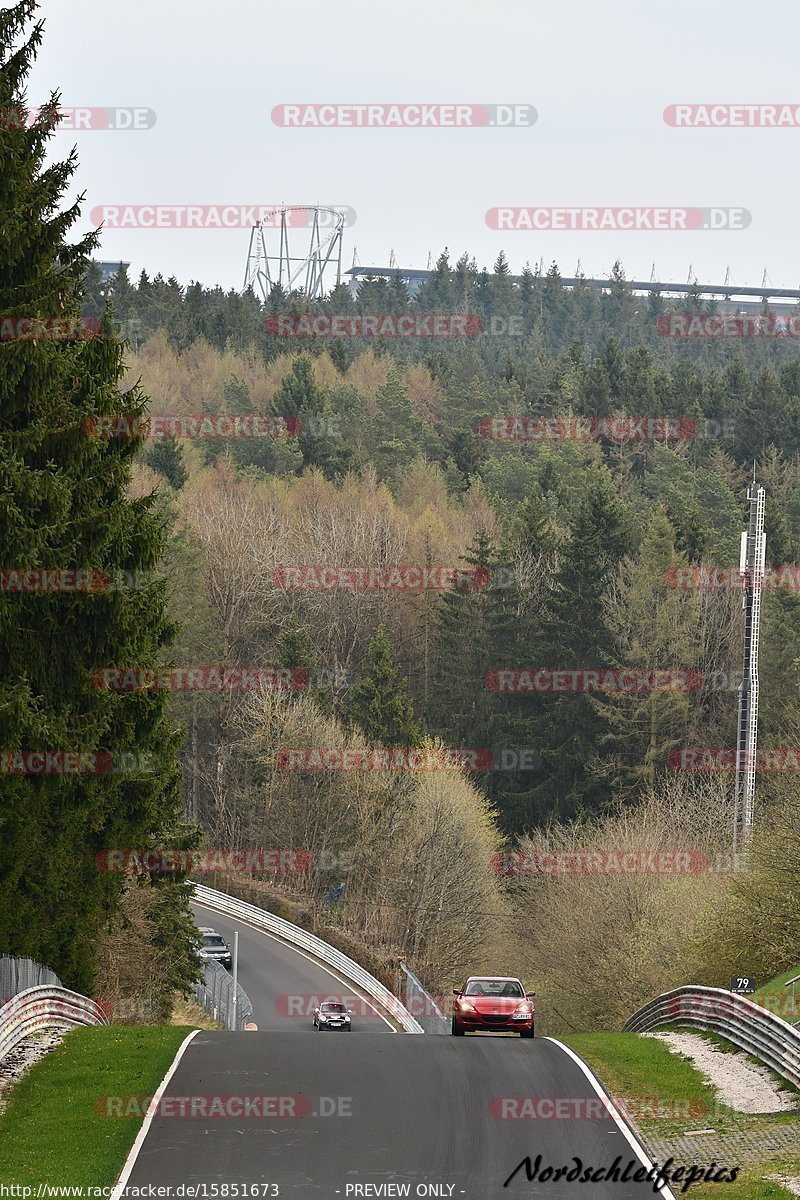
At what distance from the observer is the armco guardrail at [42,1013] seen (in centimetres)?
2075

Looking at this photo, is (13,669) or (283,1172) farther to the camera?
(13,669)

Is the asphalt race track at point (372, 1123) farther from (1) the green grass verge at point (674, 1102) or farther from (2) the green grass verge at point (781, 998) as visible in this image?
(2) the green grass verge at point (781, 998)

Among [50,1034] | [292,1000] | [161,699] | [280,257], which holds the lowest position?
[292,1000]

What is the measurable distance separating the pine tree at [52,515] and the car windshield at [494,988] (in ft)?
28.4

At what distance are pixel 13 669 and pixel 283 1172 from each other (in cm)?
649

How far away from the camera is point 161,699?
2391 centimetres

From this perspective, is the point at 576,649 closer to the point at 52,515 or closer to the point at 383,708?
the point at 383,708

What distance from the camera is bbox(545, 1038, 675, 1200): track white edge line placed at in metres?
16.2

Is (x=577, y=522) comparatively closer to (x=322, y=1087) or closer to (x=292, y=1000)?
(x=292, y=1000)

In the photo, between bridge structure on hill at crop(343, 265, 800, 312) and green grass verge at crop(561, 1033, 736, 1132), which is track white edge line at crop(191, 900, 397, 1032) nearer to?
green grass verge at crop(561, 1033, 736, 1132)

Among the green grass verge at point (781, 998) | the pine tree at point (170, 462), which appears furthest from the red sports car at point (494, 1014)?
the pine tree at point (170, 462)

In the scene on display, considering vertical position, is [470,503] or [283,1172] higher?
[470,503]

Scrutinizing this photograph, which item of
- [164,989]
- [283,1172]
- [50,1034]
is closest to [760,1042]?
[283,1172]

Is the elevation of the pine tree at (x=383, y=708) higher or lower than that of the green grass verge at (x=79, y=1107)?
lower
